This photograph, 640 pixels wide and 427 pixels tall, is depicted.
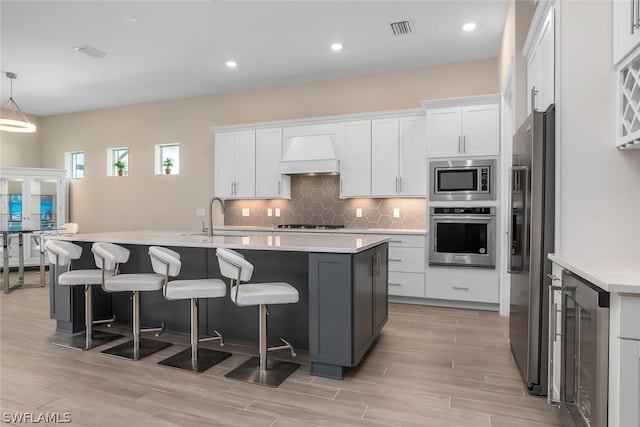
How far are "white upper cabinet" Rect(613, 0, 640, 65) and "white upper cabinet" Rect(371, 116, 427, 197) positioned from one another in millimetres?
2893

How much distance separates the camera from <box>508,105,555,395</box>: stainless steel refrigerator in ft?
7.36

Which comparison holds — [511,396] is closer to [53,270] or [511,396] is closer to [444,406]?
[444,406]

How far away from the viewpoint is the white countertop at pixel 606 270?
135cm

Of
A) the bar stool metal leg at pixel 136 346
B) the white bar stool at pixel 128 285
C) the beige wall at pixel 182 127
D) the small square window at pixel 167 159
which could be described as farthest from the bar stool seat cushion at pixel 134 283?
the small square window at pixel 167 159

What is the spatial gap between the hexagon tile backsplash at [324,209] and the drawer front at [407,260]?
590 mm

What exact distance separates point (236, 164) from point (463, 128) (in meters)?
3.38

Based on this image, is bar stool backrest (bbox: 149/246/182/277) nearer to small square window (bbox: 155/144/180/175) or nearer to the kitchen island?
the kitchen island

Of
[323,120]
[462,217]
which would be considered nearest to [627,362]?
[462,217]

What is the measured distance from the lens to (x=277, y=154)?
573cm

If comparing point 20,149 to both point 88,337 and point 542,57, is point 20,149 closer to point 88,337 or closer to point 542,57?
point 88,337

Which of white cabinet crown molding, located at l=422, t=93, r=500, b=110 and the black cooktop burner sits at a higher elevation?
white cabinet crown molding, located at l=422, t=93, r=500, b=110

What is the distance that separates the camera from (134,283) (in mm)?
3035

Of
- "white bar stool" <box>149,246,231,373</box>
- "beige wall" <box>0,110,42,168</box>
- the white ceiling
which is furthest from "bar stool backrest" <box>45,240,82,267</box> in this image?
"beige wall" <box>0,110,42,168</box>

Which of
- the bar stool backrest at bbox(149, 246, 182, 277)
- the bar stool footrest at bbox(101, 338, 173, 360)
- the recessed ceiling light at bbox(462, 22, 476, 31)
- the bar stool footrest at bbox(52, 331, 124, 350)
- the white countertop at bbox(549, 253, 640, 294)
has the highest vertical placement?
the recessed ceiling light at bbox(462, 22, 476, 31)
